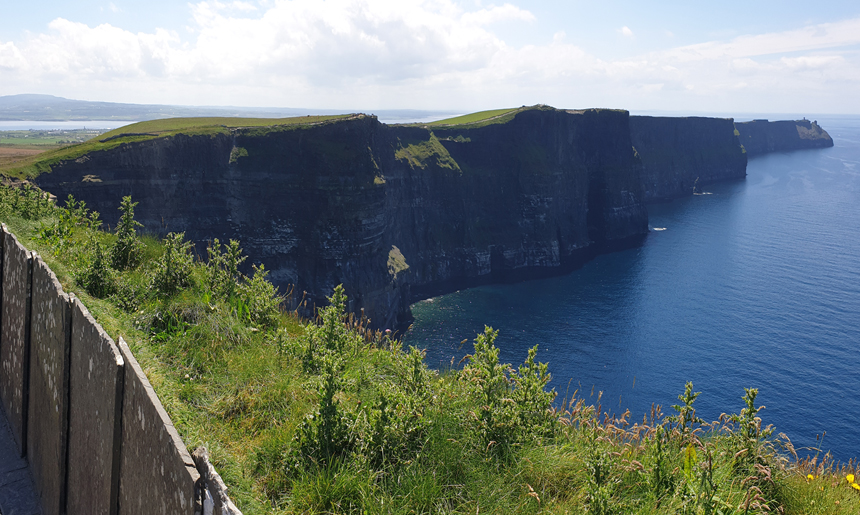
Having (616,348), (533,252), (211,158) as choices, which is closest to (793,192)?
(533,252)

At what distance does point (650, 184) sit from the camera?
648ft

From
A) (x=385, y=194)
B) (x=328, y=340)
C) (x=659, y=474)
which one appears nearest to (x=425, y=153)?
(x=385, y=194)

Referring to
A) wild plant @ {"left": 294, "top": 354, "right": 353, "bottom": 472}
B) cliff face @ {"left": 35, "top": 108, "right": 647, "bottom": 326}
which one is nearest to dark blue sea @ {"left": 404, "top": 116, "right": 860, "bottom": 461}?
cliff face @ {"left": 35, "top": 108, "right": 647, "bottom": 326}

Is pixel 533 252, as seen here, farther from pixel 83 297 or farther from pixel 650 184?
pixel 83 297

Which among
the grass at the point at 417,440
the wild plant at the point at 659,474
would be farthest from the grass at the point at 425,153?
the wild plant at the point at 659,474

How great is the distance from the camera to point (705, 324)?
7950cm

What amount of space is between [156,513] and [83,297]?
6843mm

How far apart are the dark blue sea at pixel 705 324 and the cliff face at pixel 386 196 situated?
33.5 ft

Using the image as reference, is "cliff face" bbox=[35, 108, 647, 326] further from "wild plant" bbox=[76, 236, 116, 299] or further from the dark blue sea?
"wild plant" bbox=[76, 236, 116, 299]

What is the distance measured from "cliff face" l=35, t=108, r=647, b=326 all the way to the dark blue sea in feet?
33.5

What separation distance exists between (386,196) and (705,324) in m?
55.6

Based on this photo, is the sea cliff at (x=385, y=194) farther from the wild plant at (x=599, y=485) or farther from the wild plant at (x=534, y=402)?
the wild plant at (x=599, y=485)

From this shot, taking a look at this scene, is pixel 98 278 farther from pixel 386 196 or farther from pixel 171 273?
pixel 386 196

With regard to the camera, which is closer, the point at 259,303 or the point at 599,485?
the point at 599,485
